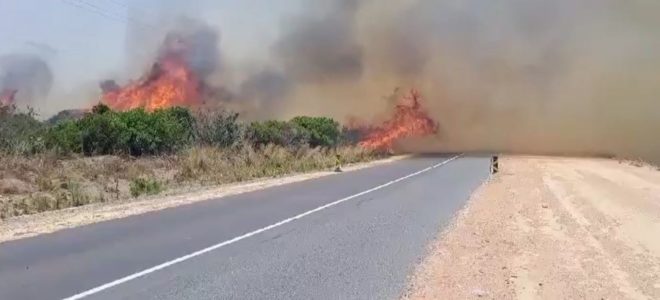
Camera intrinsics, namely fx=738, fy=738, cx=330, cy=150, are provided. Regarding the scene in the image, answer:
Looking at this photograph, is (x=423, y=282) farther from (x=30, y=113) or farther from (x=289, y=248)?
(x=30, y=113)

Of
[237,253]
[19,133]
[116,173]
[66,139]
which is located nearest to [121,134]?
[66,139]

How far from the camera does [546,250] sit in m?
11.4

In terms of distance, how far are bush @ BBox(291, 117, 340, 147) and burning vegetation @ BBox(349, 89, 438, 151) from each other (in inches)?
73.4

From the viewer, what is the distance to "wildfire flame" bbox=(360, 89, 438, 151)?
5562 centimetres

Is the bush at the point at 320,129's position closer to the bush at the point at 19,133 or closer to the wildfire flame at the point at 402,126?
the wildfire flame at the point at 402,126

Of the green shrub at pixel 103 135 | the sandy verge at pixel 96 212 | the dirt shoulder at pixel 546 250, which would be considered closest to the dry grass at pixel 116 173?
the sandy verge at pixel 96 212

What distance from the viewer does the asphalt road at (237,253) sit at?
7.87 metres

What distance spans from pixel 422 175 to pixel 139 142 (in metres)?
16.3

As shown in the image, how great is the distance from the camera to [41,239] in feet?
39.1

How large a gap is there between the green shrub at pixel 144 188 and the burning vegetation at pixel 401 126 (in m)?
31.4

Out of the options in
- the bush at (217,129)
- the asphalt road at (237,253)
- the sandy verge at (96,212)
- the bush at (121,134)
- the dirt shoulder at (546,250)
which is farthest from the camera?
the bush at (217,129)

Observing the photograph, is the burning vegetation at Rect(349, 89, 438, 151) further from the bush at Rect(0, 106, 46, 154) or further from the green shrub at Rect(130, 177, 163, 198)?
the green shrub at Rect(130, 177, 163, 198)

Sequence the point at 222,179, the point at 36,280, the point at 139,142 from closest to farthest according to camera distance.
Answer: the point at 36,280 < the point at 222,179 < the point at 139,142

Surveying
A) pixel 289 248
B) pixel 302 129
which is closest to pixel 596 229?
pixel 289 248
